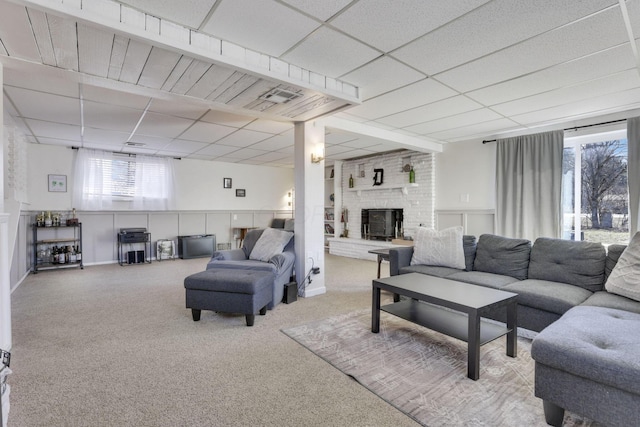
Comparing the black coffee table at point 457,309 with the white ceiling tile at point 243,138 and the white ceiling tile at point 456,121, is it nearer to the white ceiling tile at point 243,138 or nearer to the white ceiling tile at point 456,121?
the white ceiling tile at point 456,121

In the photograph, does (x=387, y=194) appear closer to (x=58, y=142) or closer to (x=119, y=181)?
(x=119, y=181)

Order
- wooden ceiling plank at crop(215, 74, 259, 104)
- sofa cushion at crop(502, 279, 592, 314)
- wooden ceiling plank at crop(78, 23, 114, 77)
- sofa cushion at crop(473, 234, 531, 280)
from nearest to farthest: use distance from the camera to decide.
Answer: wooden ceiling plank at crop(78, 23, 114, 77), sofa cushion at crop(502, 279, 592, 314), wooden ceiling plank at crop(215, 74, 259, 104), sofa cushion at crop(473, 234, 531, 280)

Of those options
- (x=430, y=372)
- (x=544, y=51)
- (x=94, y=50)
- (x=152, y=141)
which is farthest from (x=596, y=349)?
(x=152, y=141)

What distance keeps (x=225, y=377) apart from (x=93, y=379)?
857mm

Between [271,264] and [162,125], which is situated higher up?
[162,125]

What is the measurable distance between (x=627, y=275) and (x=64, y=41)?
4372 millimetres

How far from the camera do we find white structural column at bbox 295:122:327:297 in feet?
12.8

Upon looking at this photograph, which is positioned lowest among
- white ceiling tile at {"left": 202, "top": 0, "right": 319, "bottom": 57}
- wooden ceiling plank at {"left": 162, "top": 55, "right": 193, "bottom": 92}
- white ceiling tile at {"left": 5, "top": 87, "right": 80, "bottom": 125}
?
wooden ceiling plank at {"left": 162, "top": 55, "right": 193, "bottom": 92}

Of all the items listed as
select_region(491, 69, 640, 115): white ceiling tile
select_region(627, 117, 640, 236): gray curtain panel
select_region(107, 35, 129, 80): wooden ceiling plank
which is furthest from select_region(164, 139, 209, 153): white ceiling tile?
select_region(627, 117, 640, 236): gray curtain panel

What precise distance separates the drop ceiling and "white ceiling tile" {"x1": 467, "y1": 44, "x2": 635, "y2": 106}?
2 cm

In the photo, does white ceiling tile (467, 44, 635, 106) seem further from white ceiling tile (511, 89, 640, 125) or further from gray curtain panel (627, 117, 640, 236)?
gray curtain panel (627, 117, 640, 236)

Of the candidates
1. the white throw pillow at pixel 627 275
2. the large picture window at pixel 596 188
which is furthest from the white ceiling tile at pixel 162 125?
the large picture window at pixel 596 188

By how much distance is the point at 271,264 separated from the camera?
11.5 feet

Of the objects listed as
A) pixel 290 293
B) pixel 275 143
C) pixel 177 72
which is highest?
pixel 275 143
